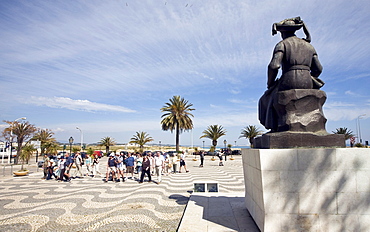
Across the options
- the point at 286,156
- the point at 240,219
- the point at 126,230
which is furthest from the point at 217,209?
the point at 286,156

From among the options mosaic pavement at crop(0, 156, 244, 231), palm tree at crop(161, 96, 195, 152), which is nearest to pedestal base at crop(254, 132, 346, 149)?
mosaic pavement at crop(0, 156, 244, 231)

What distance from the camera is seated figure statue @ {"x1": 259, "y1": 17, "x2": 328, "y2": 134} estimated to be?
452 cm

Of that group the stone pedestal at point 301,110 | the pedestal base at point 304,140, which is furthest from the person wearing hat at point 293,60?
the pedestal base at point 304,140

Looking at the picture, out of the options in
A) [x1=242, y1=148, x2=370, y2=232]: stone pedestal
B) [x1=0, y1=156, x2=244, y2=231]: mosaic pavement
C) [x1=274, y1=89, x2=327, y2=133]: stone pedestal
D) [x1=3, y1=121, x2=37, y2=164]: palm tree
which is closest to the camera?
[x1=242, y1=148, x2=370, y2=232]: stone pedestal

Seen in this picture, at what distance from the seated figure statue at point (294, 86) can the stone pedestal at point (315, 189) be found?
28.3 inches

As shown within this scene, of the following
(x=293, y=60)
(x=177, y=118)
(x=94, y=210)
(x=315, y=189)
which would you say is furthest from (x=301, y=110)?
(x=177, y=118)

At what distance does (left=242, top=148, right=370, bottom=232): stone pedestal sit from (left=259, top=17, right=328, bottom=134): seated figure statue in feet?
2.36

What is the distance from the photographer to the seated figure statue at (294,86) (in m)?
4.52

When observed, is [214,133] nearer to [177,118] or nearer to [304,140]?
[177,118]

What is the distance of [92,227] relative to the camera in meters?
5.59

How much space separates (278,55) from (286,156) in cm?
219

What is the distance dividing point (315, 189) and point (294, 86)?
2.07m

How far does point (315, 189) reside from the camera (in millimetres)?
3947

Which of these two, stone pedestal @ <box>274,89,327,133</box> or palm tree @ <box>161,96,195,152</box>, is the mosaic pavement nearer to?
stone pedestal @ <box>274,89,327,133</box>
